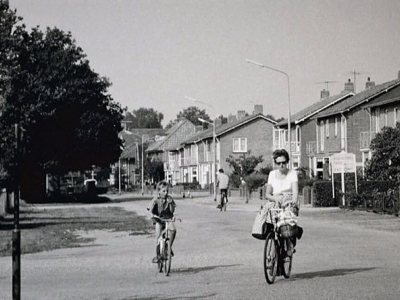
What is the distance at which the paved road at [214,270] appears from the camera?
1090 cm

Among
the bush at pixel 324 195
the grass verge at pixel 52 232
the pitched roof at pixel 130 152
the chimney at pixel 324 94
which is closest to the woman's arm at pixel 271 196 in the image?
the grass verge at pixel 52 232

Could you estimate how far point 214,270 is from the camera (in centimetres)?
1384

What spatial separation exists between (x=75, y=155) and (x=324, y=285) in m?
52.2

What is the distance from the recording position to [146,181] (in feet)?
396

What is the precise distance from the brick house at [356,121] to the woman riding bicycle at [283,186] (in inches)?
1600

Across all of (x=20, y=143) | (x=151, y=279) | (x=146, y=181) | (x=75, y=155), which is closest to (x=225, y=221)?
(x=151, y=279)

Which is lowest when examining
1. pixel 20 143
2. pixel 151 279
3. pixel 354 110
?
pixel 151 279

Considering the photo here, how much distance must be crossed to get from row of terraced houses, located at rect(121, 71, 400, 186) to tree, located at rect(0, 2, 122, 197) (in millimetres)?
9488

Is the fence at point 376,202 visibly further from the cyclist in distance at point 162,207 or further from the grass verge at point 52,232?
the cyclist in distance at point 162,207

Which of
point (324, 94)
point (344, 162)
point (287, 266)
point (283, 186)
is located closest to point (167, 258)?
point (287, 266)

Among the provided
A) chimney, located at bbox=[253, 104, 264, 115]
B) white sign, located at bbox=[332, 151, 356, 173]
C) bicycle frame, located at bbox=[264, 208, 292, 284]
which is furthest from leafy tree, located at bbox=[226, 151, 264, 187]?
bicycle frame, located at bbox=[264, 208, 292, 284]

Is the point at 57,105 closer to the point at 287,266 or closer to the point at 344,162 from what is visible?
the point at 344,162

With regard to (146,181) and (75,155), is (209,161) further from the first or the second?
(75,155)

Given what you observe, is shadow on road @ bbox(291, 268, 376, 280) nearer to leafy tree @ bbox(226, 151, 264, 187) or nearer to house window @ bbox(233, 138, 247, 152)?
leafy tree @ bbox(226, 151, 264, 187)
